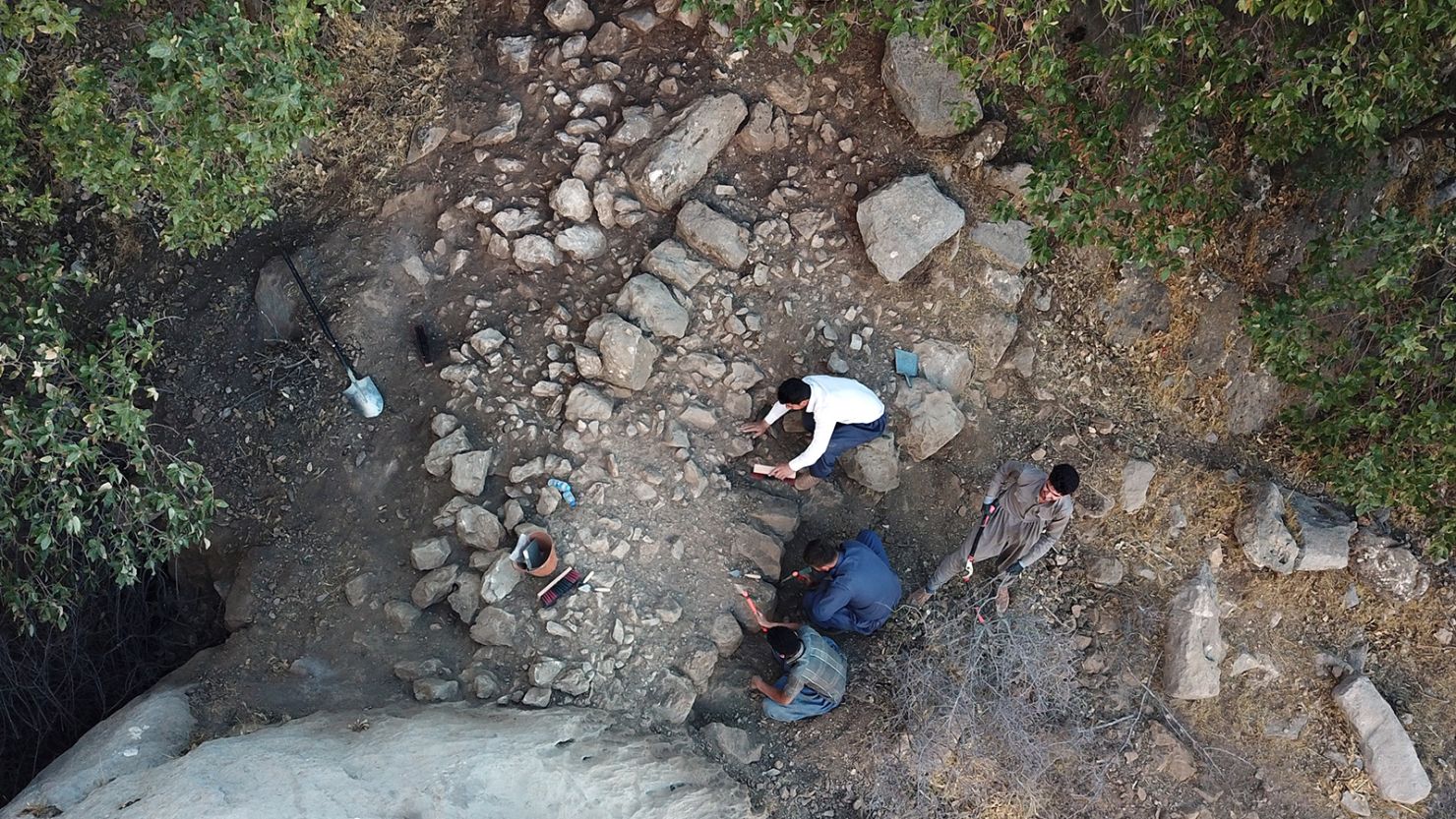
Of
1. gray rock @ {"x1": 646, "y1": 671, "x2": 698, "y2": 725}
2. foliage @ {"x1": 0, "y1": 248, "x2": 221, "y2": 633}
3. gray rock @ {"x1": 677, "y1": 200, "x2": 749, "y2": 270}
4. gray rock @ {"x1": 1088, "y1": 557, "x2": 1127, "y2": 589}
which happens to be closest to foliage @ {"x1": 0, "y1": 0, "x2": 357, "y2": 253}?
foliage @ {"x1": 0, "y1": 248, "x2": 221, "y2": 633}

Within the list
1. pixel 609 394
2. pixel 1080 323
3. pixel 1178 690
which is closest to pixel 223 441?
pixel 609 394

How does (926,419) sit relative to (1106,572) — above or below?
above

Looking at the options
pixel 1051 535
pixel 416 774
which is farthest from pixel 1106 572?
pixel 416 774

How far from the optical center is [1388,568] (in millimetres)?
5793

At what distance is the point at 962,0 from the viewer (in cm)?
455

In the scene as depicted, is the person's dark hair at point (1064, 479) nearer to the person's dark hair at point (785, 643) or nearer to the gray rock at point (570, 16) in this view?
the person's dark hair at point (785, 643)

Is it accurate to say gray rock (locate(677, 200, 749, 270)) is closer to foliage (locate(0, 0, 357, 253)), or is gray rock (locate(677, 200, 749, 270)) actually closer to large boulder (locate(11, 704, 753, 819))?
foliage (locate(0, 0, 357, 253))

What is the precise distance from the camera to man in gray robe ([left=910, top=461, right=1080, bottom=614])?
16.6 feet

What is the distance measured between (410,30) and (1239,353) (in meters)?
5.97

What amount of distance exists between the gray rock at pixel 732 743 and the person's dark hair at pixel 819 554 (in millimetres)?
1011

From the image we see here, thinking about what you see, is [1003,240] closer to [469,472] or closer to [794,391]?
[794,391]

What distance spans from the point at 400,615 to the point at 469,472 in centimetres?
85

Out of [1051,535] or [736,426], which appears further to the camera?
[736,426]

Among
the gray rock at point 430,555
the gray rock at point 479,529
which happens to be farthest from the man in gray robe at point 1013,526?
the gray rock at point 430,555
